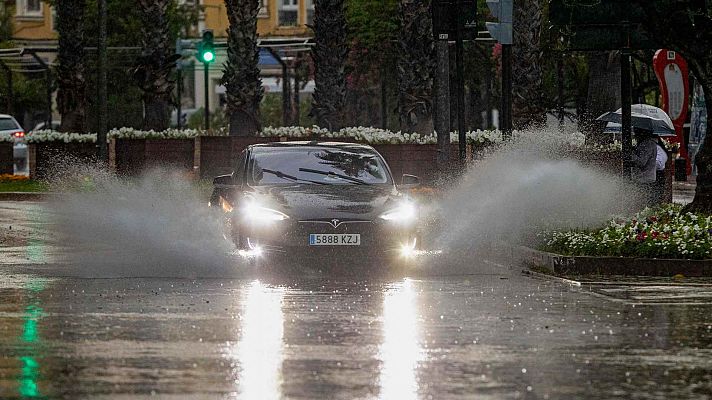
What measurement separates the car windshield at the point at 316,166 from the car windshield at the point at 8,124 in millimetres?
42762

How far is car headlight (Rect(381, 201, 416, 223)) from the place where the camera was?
19359 millimetres

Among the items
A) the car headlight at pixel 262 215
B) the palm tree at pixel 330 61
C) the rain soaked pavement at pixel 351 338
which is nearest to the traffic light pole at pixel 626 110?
the rain soaked pavement at pixel 351 338

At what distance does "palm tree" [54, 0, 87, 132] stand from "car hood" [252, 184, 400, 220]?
93.7 ft

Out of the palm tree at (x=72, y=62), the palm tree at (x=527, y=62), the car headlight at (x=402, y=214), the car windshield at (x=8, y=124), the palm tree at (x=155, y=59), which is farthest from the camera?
the car windshield at (x=8, y=124)

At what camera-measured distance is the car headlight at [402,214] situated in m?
19.4

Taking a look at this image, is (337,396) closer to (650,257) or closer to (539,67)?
(650,257)

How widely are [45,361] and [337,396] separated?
92.3 inches

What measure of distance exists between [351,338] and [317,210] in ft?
21.4

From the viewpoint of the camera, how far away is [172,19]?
256 feet

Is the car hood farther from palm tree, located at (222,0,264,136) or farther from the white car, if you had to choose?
the white car

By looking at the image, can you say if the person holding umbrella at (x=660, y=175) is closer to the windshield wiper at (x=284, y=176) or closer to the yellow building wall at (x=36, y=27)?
the windshield wiper at (x=284, y=176)

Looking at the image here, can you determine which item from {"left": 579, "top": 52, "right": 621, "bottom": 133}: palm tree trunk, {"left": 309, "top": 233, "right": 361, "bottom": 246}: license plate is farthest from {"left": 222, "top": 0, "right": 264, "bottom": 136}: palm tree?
{"left": 309, "top": 233, "right": 361, "bottom": 246}: license plate

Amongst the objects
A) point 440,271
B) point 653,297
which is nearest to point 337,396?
point 653,297

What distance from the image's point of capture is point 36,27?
3816 inches
